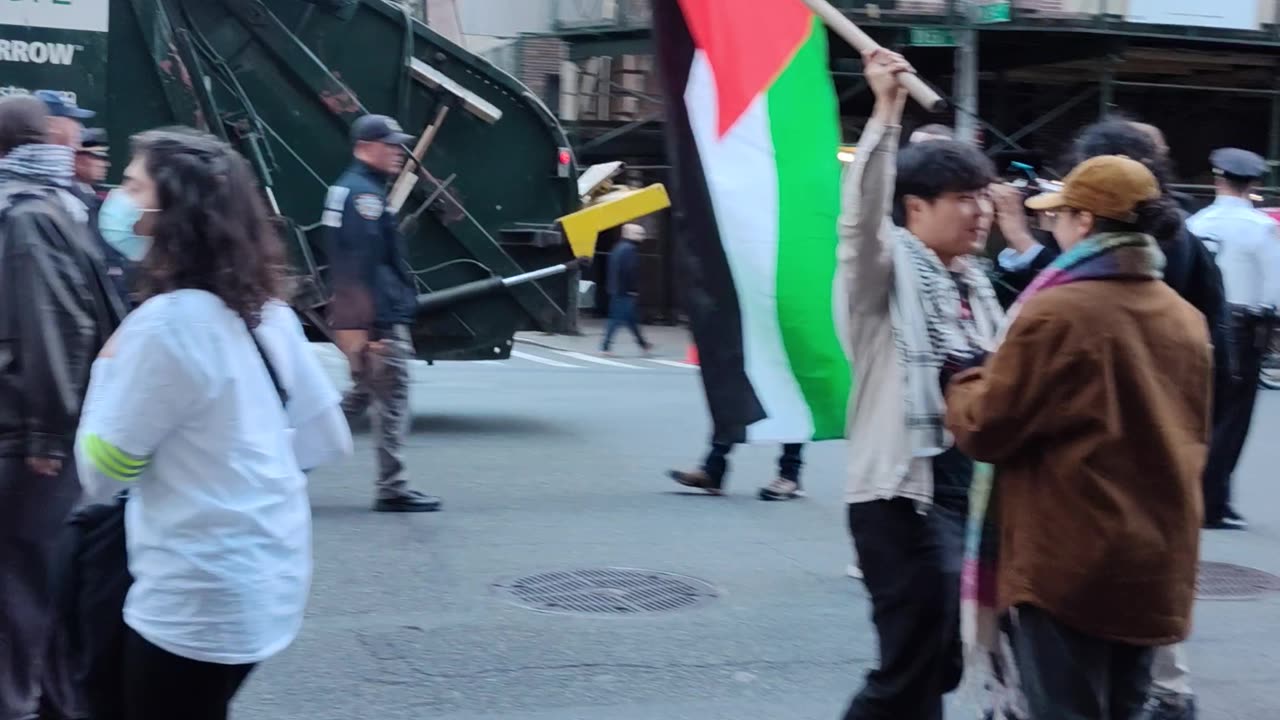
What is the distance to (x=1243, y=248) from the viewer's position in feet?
28.5

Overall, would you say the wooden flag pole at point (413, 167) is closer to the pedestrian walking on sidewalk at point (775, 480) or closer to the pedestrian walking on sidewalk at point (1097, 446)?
the pedestrian walking on sidewalk at point (775, 480)

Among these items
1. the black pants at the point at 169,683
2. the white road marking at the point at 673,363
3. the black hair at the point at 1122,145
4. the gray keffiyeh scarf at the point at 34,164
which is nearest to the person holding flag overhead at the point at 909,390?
the black hair at the point at 1122,145

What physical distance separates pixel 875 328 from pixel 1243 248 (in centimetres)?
533

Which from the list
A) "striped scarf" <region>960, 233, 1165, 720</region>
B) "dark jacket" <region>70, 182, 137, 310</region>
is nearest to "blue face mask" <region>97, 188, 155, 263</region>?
"dark jacket" <region>70, 182, 137, 310</region>

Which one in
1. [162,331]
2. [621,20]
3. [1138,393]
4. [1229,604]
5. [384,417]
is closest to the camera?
[162,331]

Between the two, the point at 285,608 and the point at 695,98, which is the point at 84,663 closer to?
the point at 285,608

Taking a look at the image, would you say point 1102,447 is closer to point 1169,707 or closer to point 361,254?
point 1169,707

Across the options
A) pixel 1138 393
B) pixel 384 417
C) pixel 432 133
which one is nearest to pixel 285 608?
pixel 1138 393

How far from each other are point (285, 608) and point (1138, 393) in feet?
6.15

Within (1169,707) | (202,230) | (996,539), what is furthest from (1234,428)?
→ (202,230)

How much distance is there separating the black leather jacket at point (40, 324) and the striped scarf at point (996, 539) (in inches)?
98.9

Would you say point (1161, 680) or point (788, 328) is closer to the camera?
point (1161, 680)

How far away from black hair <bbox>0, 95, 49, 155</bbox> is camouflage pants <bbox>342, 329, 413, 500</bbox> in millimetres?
3669

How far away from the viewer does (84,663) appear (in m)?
3.51
